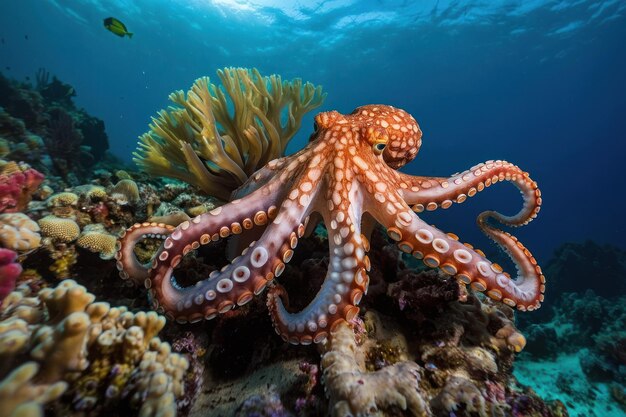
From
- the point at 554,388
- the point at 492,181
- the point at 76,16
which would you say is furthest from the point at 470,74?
the point at 76,16

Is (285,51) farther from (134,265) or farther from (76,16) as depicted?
(134,265)

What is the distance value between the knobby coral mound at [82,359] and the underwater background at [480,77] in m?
10.7

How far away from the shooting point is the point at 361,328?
246cm

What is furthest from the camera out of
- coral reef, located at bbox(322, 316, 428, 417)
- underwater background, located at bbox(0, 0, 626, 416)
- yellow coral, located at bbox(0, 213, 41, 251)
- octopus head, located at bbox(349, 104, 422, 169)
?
underwater background, located at bbox(0, 0, 626, 416)

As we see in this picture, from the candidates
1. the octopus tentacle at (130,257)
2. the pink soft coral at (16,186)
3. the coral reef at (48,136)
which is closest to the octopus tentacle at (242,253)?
the octopus tentacle at (130,257)

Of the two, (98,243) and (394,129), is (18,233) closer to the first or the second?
(98,243)

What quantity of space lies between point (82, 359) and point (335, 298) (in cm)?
140

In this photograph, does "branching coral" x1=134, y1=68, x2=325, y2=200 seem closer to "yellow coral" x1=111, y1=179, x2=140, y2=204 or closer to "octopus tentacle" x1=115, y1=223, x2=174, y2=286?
"yellow coral" x1=111, y1=179, x2=140, y2=204

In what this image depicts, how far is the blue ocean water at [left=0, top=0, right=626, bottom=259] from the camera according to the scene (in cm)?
4081

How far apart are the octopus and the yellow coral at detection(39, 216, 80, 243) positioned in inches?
41.7

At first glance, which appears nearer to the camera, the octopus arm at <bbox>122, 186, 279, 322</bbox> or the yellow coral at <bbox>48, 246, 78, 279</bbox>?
the octopus arm at <bbox>122, 186, 279, 322</bbox>

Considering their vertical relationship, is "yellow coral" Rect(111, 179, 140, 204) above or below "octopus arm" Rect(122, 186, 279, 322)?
above

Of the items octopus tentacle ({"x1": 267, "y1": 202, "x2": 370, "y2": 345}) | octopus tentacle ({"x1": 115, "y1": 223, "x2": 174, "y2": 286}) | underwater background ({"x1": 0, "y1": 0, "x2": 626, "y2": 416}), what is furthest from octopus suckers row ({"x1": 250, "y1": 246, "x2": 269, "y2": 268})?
underwater background ({"x1": 0, "y1": 0, "x2": 626, "y2": 416})

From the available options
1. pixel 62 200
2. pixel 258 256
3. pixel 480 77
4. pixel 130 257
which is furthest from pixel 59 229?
pixel 480 77
